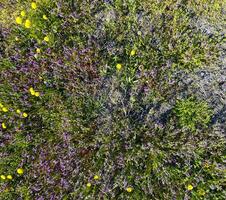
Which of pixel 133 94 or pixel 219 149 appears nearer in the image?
pixel 219 149

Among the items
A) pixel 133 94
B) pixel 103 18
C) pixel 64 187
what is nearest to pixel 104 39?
pixel 103 18

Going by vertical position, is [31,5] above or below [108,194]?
above

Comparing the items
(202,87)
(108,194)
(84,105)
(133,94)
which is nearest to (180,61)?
(202,87)

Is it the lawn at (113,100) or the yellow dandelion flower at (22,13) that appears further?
the yellow dandelion flower at (22,13)

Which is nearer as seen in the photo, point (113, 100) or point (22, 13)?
point (113, 100)

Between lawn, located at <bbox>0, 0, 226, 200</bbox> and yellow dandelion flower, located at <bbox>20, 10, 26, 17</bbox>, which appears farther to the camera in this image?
yellow dandelion flower, located at <bbox>20, 10, 26, 17</bbox>

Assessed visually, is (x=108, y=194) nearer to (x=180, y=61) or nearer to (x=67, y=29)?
(x=180, y=61)

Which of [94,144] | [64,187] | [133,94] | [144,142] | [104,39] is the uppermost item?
[104,39]

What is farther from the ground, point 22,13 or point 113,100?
point 22,13

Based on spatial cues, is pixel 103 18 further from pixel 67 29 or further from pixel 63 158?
pixel 63 158
